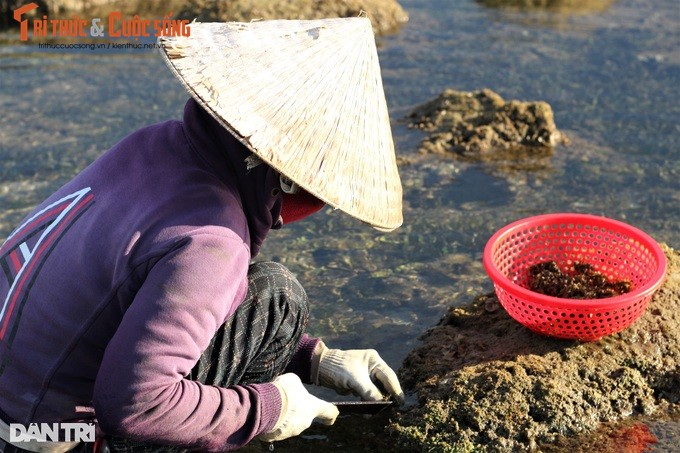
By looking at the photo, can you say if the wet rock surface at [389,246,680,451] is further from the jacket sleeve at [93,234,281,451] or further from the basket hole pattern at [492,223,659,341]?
the jacket sleeve at [93,234,281,451]

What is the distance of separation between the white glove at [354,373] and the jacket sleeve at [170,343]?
797 millimetres

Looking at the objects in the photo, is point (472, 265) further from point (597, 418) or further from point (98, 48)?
point (98, 48)

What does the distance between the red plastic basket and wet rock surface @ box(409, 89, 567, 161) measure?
196 centimetres

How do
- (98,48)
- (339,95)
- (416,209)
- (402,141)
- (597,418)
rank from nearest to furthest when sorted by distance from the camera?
(339,95)
(597,418)
(416,209)
(402,141)
(98,48)

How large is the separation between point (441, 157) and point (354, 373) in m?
2.53

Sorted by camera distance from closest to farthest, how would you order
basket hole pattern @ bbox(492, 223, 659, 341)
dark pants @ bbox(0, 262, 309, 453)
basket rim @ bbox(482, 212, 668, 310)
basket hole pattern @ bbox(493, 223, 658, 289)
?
1. dark pants @ bbox(0, 262, 309, 453)
2. basket rim @ bbox(482, 212, 668, 310)
3. basket hole pattern @ bbox(492, 223, 659, 341)
4. basket hole pattern @ bbox(493, 223, 658, 289)

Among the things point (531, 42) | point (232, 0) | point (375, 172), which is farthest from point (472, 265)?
point (232, 0)

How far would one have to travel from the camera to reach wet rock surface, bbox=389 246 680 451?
2.98 m

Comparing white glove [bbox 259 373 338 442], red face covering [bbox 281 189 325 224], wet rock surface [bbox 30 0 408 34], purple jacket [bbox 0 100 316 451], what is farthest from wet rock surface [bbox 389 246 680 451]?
wet rock surface [bbox 30 0 408 34]

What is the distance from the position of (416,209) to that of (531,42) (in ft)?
11.1

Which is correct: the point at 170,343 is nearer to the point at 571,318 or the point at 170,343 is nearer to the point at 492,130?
the point at 571,318

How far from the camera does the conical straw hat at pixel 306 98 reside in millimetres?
2305

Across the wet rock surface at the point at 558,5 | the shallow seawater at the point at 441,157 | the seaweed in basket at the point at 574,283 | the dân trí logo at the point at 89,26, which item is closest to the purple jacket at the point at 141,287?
the seaweed in basket at the point at 574,283

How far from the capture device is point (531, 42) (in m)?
7.59
